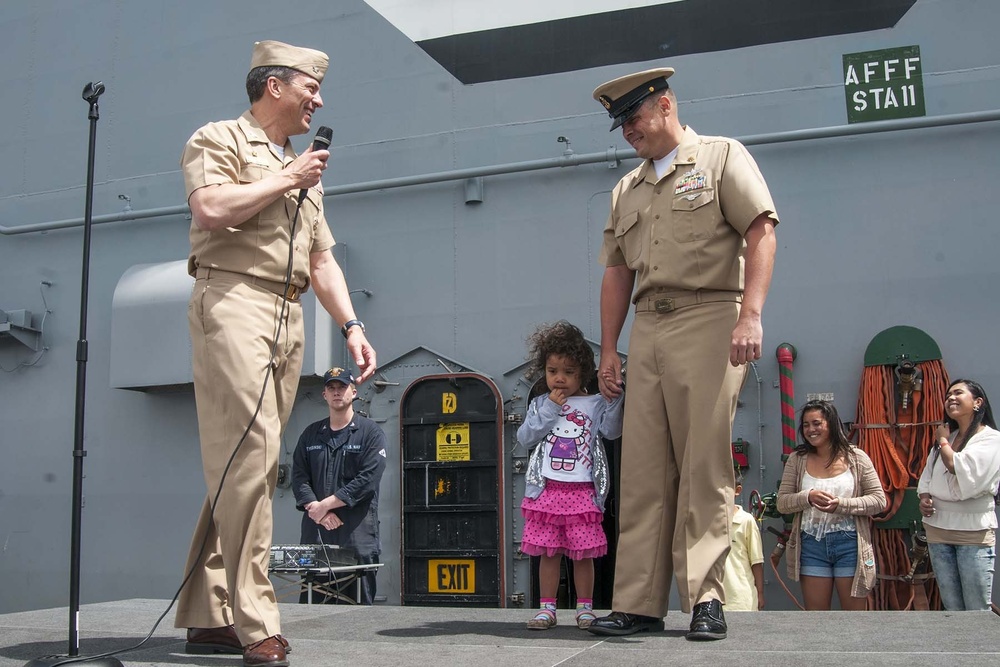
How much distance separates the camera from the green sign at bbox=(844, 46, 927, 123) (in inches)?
219

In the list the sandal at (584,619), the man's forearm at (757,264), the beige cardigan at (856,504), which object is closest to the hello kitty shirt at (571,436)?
the sandal at (584,619)

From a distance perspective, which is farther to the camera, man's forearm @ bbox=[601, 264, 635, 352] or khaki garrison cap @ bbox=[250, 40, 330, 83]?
man's forearm @ bbox=[601, 264, 635, 352]

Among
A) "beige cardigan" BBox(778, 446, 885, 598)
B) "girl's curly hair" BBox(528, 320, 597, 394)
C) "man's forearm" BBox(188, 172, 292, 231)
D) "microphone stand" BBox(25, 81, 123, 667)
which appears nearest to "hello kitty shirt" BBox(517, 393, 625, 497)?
"girl's curly hair" BBox(528, 320, 597, 394)

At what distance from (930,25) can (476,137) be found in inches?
107

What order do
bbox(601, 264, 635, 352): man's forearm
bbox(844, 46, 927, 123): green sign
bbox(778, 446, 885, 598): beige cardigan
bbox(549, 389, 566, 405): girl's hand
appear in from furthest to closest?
bbox(844, 46, 927, 123): green sign
bbox(778, 446, 885, 598): beige cardigan
bbox(549, 389, 566, 405): girl's hand
bbox(601, 264, 635, 352): man's forearm

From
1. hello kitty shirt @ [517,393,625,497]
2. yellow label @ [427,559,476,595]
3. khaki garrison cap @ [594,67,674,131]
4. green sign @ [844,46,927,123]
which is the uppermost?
green sign @ [844,46,927,123]

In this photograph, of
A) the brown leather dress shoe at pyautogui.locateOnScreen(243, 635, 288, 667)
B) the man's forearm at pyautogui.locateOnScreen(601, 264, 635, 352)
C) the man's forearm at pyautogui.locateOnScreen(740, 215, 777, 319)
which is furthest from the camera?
the man's forearm at pyautogui.locateOnScreen(601, 264, 635, 352)

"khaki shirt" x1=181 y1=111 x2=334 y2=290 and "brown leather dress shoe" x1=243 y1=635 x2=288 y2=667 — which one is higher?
"khaki shirt" x1=181 y1=111 x2=334 y2=290

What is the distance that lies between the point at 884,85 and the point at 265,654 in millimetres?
4743

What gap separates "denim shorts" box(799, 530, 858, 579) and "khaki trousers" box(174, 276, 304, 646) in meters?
2.96

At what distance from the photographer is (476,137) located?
632 centimetres

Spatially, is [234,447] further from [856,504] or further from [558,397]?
[856,504]

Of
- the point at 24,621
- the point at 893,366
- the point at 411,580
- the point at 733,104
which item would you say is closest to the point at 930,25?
the point at 733,104

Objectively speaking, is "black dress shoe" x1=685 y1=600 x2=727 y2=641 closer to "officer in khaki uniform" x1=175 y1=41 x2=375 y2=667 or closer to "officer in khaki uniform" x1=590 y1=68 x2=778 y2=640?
"officer in khaki uniform" x1=590 y1=68 x2=778 y2=640
